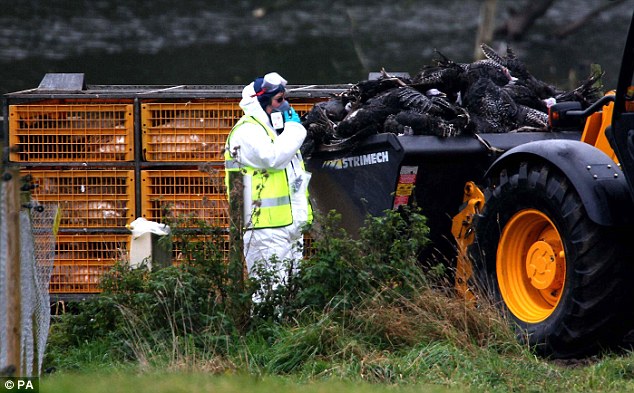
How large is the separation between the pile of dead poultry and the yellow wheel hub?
1012mm

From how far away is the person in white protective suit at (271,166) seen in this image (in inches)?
329

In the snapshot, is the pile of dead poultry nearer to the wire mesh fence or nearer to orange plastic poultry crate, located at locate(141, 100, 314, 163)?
orange plastic poultry crate, located at locate(141, 100, 314, 163)

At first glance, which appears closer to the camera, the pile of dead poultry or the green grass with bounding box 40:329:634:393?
the green grass with bounding box 40:329:634:393

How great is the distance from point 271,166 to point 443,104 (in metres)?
Answer: 1.32

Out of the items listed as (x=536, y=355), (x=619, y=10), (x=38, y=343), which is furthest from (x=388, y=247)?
(x=619, y=10)

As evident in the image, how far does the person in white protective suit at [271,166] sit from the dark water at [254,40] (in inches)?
404

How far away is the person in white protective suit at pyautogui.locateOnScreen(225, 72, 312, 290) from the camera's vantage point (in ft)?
27.5

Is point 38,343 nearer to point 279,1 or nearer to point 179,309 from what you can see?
point 179,309

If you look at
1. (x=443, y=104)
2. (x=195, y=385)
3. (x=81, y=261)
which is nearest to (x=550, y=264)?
(x=443, y=104)

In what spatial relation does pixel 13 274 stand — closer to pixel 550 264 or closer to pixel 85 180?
pixel 550 264

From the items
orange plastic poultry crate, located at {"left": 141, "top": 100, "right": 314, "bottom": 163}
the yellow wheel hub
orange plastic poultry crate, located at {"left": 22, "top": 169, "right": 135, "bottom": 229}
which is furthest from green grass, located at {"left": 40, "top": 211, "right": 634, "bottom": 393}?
orange plastic poultry crate, located at {"left": 141, "top": 100, "right": 314, "bottom": 163}

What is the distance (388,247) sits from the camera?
7.44m

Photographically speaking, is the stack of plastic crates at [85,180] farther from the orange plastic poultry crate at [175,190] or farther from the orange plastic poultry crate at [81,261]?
the orange plastic poultry crate at [175,190]

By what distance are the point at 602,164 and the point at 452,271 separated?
1.62m
